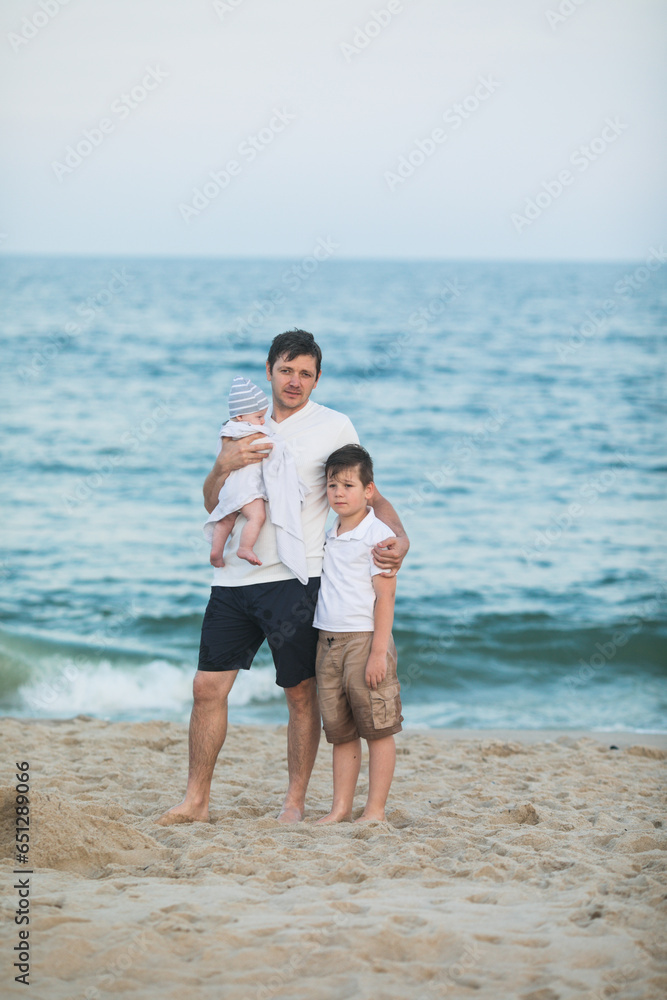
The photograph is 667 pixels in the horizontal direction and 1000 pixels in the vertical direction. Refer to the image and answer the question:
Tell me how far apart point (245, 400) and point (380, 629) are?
113 centimetres

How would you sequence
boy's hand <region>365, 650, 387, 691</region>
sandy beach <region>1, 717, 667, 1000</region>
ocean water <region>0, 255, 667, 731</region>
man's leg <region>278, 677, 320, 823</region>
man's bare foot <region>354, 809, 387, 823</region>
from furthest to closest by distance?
ocean water <region>0, 255, 667, 731</region> → man's leg <region>278, 677, 320, 823</region> → man's bare foot <region>354, 809, 387, 823</region> → boy's hand <region>365, 650, 387, 691</region> → sandy beach <region>1, 717, 667, 1000</region>

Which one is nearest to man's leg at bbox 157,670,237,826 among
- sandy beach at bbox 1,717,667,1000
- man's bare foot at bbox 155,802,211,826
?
man's bare foot at bbox 155,802,211,826

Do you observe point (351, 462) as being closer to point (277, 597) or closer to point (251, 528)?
point (251, 528)

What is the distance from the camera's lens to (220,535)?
3.78 m

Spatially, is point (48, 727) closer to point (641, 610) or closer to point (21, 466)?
point (641, 610)

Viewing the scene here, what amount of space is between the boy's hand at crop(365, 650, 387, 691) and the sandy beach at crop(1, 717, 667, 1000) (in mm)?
610

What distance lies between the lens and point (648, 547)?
11375mm

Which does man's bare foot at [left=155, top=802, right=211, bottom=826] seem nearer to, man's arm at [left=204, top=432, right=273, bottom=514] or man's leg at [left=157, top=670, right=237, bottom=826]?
man's leg at [left=157, top=670, right=237, bottom=826]

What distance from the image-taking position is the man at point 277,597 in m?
3.75

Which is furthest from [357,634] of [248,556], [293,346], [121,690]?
[121,690]

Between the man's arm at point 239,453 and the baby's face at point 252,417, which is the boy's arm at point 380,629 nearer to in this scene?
the man's arm at point 239,453

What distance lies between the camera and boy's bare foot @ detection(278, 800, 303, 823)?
385 centimetres

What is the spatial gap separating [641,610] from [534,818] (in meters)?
6.00

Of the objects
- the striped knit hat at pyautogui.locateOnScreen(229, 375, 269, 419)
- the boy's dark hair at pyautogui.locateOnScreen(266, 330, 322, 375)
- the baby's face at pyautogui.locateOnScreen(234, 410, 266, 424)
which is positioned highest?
the boy's dark hair at pyautogui.locateOnScreen(266, 330, 322, 375)
